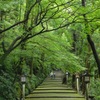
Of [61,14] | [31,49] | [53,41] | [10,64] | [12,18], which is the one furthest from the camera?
[10,64]

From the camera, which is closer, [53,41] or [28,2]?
[28,2]

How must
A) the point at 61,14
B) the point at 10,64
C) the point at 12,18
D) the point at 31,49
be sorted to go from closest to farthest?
the point at 61,14, the point at 31,49, the point at 12,18, the point at 10,64

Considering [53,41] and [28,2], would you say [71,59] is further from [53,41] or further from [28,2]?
[28,2]

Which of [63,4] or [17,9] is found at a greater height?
[17,9]

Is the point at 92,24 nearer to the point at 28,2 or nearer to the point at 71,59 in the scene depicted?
the point at 28,2

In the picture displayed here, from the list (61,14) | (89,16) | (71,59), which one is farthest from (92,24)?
(71,59)

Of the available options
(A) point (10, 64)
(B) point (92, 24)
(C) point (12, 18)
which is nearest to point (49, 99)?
(A) point (10, 64)

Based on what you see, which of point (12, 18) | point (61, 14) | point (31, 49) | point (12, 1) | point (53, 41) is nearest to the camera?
point (12, 1)

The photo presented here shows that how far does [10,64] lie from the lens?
15117 mm

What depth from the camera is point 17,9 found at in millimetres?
12039

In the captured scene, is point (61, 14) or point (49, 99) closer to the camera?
point (61, 14)

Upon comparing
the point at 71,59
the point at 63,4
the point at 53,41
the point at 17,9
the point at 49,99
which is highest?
the point at 17,9

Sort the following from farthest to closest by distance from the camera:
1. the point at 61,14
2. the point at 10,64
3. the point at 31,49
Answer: the point at 10,64 < the point at 31,49 < the point at 61,14

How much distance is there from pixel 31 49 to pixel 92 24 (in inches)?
169
